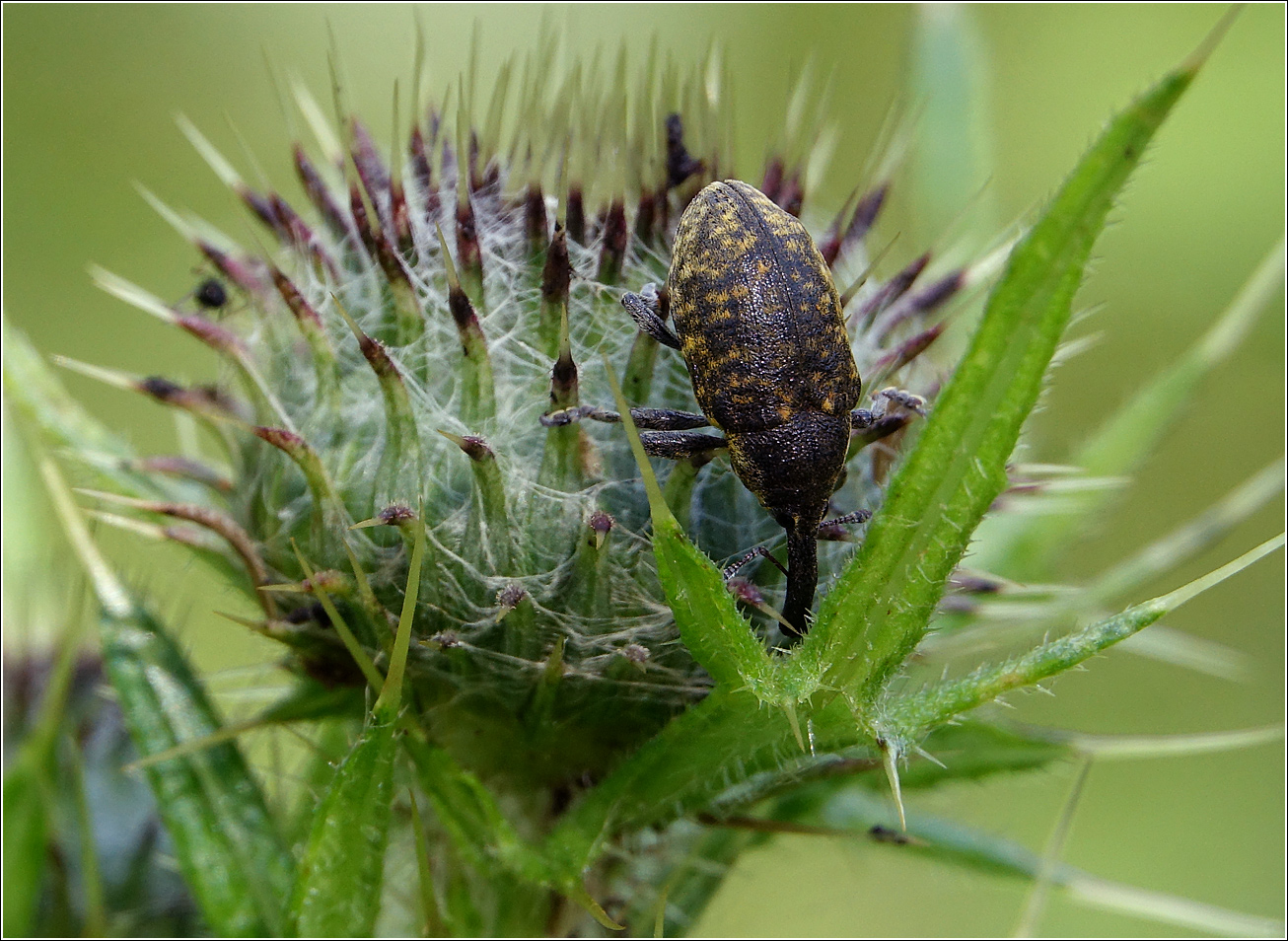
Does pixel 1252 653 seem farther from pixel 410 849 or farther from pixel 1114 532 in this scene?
pixel 410 849

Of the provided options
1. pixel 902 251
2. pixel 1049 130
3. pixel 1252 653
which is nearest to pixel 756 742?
pixel 902 251

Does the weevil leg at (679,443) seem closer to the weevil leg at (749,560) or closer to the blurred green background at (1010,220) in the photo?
the weevil leg at (749,560)

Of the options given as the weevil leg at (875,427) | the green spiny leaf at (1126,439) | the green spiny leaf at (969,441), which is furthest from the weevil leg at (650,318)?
the green spiny leaf at (1126,439)

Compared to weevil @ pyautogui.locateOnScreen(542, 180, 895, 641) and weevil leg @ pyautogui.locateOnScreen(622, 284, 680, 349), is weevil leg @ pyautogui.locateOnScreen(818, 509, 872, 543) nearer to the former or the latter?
weevil @ pyautogui.locateOnScreen(542, 180, 895, 641)

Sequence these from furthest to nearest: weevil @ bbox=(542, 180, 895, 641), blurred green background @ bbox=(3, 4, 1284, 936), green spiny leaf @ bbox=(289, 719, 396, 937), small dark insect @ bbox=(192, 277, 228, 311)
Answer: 1. blurred green background @ bbox=(3, 4, 1284, 936)
2. small dark insect @ bbox=(192, 277, 228, 311)
3. weevil @ bbox=(542, 180, 895, 641)
4. green spiny leaf @ bbox=(289, 719, 396, 937)

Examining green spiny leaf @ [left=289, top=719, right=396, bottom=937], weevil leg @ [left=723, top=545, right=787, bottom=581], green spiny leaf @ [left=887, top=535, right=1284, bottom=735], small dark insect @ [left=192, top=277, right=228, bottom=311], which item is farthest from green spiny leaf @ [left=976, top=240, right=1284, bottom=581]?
small dark insect @ [left=192, top=277, right=228, bottom=311]

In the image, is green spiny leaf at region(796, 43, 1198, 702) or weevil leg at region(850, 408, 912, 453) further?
weevil leg at region(850, 408, 912, 453)
